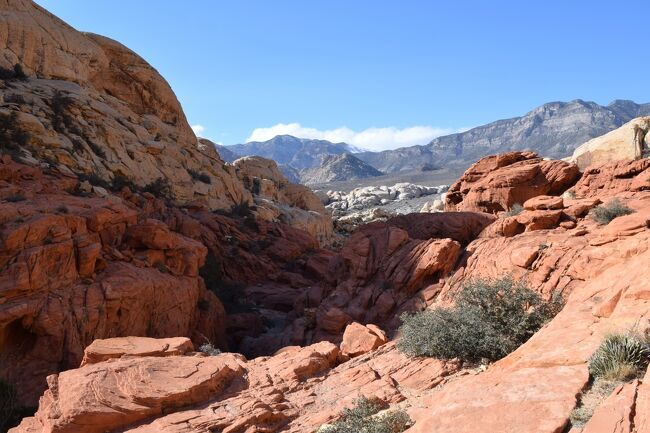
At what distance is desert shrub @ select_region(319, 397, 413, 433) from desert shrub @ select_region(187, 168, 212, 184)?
2559 cm

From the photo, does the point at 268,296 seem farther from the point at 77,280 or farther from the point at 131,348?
the point at 131,348

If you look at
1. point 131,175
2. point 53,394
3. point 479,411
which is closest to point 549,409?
point 479,411

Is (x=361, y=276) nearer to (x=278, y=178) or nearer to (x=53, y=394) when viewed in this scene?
(x=53, y=394)

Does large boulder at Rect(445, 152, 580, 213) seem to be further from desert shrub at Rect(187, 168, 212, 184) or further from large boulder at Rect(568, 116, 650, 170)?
desert shrub at Rect(187, 168, 212, 184)

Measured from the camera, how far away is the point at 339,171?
5723 inches

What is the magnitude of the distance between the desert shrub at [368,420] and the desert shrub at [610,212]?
8.87 meters

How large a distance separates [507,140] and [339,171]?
60720 millimetres

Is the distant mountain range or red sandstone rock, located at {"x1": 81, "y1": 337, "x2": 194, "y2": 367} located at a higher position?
the distant mountain range

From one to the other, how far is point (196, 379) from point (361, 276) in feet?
26.0

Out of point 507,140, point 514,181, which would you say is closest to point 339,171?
point 507,140

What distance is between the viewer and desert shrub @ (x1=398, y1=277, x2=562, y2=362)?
854cm

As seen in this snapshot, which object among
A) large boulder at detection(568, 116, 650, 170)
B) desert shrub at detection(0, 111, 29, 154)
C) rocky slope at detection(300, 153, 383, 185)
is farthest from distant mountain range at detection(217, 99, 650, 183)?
desert shrub at detection(0, 111, 29, 154)

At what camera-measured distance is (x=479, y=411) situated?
5.10 metres

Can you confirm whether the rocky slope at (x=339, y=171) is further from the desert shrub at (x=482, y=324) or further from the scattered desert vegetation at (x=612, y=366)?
the scattered desert vegetation at (x=612, y=366)
